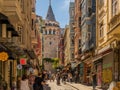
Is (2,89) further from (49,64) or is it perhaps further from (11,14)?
(49,64)

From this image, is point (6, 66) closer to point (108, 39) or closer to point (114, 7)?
point (108, 39)

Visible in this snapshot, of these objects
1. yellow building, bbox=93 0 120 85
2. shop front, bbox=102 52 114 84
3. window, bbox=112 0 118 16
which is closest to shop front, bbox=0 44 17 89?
yellow building, bbox=93 0 120 85

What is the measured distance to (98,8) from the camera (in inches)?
1630

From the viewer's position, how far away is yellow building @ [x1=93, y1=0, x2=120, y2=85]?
28.9m

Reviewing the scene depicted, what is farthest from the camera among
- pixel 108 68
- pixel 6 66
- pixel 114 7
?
pixel 108 68

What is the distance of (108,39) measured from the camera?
1282 inches

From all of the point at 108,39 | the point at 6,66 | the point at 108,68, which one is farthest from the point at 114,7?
the point at 6,66

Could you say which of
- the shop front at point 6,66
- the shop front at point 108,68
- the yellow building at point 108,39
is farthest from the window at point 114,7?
the shop front at point 6,66

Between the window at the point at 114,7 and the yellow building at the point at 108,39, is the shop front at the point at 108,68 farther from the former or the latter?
the window at the point at 114,7

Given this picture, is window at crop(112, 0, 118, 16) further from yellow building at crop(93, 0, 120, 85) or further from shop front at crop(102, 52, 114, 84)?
shop front at crop(102, 52, 114, 84)

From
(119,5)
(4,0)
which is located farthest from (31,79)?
(119,5)

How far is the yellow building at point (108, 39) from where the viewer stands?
2894 cm

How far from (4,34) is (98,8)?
1860 centimetres

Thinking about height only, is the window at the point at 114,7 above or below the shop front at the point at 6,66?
above
